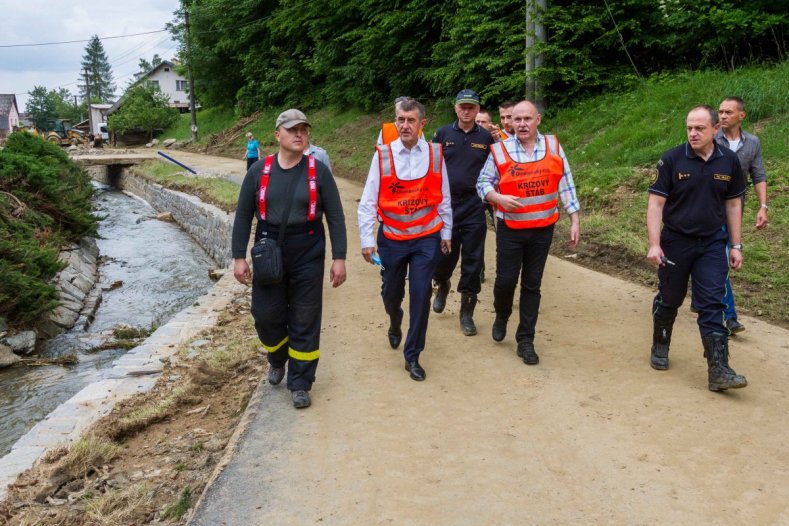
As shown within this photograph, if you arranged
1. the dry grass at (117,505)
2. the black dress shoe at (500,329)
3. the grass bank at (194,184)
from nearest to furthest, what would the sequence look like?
the dry grass at (117,505)
the black dress shoe at (500,329)
the grass bank at (194,184)

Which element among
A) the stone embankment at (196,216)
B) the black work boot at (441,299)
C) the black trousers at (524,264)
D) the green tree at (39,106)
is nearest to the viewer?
the black trousers at (524,264)

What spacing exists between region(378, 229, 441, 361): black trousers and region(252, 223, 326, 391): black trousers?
613mm

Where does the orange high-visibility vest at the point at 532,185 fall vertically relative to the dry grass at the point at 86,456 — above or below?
above

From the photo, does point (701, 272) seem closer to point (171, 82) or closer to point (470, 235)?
point (470, 235)

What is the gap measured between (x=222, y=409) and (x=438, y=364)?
1640 mm

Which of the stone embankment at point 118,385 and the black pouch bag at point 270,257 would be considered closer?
the black pouch bag at point 270,257

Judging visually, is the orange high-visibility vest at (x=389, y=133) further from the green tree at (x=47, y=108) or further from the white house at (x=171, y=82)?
the green tree at (x=47, y=108)

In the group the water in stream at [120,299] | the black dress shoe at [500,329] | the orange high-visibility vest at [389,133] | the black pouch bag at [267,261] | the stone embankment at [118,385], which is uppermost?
the orange high-visibility vest at [389,133]

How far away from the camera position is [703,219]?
170 inches

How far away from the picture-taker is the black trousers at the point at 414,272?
4.66m

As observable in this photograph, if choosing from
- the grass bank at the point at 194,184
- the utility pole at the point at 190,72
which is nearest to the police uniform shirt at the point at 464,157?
the grass bank at the point at 194,184

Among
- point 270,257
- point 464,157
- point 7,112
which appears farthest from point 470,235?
point 7,112

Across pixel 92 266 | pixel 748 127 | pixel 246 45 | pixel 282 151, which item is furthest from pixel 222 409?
pixel 246 45

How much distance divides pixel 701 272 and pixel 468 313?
198 centimetres
